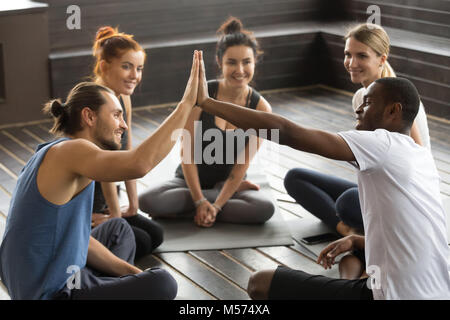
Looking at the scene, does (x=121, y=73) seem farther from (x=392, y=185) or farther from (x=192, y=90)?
(x=392, y=185)

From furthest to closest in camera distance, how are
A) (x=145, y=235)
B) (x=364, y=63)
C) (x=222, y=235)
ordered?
(x=222, y=235) < (x=364, y=63) < (x=145, y=235)

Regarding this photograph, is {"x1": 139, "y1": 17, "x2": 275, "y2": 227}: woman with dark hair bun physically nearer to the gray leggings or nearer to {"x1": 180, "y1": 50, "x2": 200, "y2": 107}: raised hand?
the gray leggings

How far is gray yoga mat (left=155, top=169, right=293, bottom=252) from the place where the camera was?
281 centimetres

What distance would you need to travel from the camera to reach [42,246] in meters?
1.89

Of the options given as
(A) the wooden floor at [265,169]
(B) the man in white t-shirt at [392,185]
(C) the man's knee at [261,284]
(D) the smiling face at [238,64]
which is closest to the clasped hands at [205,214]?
(A) the wooden floor at [265,169]

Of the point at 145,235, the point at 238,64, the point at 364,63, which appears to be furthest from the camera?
the point at 238,64

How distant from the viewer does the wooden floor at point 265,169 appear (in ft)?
8.37

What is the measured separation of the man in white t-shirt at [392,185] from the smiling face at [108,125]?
29cm

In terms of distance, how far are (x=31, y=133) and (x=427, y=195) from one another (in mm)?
3019

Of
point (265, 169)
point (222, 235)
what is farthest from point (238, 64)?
point (265, 169)

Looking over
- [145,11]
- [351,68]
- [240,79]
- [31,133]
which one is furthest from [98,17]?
[351,68]

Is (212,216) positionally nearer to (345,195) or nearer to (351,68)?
(345,195)

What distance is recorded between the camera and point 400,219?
1.83 meters

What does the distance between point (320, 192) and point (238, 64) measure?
0.64 metres
